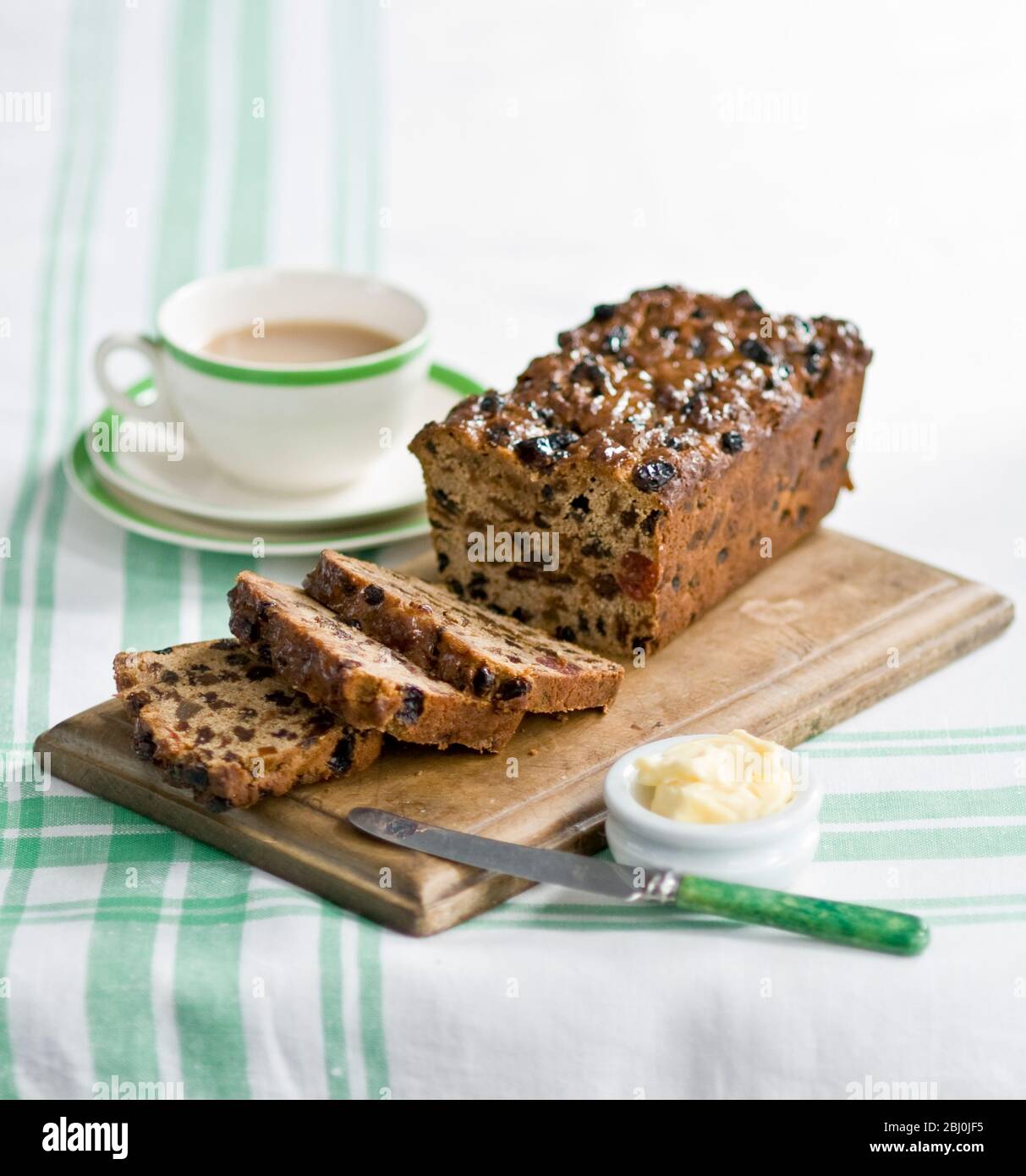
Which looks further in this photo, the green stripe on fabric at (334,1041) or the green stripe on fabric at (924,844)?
the green stripe on fabric at (924,844)

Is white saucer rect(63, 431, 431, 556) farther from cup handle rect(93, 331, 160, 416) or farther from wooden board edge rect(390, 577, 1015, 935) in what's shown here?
wooden board edge rect(390, 577, 1015, 935)

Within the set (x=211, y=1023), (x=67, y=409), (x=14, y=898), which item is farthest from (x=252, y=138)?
(x=211, y=1023)

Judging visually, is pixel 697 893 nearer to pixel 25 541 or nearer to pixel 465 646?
pixel 465 646

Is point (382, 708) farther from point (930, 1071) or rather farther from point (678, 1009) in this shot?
point (930, 1071)

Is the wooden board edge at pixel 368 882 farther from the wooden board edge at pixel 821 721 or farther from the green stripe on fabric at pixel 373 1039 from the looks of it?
the green stripe on fabric at pixel 373 1039

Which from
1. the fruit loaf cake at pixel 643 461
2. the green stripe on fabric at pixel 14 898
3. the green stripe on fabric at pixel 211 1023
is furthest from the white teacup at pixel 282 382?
the green stripe on fabric at pixel 211 1023

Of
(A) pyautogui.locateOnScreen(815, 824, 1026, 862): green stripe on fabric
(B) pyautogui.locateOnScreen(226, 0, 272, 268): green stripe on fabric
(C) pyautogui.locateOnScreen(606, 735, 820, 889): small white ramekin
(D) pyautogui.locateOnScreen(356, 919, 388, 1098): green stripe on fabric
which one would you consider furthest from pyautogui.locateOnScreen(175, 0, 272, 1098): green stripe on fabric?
(B) pyautogui.locateOnScreen(226, 0, 272, 268): green stripe on fabric
